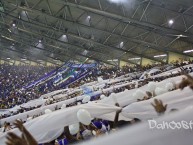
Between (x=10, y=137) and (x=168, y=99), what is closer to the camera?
(x=10, y=137)

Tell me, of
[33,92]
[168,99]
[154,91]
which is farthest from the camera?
[33,92]

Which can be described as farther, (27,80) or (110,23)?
(27,80)

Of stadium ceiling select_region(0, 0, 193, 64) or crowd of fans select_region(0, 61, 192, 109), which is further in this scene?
crowd of fans select_region(0, 61, 192, 109)

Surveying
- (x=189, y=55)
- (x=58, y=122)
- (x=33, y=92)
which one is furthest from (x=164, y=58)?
(x=58, y=122)

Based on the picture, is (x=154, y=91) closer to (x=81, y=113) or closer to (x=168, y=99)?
(x=168, y=99)

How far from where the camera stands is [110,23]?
18.7 m

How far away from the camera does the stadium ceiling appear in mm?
14727

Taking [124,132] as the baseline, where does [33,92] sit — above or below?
above

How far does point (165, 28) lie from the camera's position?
48.8ft

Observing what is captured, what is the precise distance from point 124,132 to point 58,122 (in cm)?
432

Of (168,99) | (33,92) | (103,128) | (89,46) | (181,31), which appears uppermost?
(89,46)

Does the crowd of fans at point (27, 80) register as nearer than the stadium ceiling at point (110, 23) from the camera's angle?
No

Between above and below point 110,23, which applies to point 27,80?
below

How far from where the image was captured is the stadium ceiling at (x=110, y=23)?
1473cm
